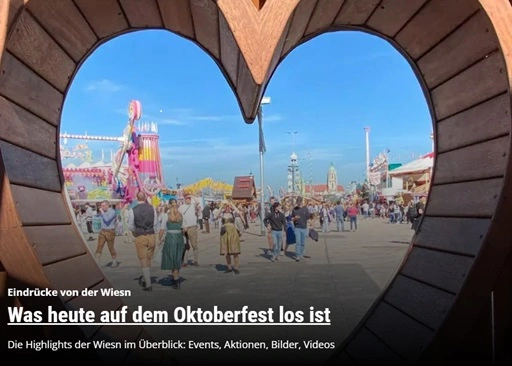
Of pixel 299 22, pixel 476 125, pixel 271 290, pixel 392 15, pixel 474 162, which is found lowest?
pixel 271 290

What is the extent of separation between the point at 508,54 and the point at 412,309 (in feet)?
5.11

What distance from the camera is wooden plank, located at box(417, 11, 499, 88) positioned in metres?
2.35

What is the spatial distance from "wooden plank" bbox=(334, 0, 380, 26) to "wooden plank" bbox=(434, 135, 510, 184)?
0.98 m

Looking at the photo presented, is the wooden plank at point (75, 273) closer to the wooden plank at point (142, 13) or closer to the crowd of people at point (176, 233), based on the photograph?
the wooden plank at point (142, 13)

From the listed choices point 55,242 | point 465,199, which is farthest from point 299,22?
point 55,242

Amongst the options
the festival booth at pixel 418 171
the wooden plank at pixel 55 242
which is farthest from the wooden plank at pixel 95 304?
the festival booth at pixel 418 171

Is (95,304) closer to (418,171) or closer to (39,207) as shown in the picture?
(39,207)

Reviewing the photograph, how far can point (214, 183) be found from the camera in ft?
99.8

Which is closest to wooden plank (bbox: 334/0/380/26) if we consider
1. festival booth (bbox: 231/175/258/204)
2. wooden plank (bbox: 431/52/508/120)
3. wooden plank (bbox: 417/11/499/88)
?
wooden plank (bbox: 417/11/499/88)

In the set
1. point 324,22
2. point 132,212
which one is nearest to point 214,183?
point 132,212

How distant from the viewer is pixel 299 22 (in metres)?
2.54

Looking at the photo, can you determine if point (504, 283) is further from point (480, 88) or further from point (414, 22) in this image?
point (414, 22)

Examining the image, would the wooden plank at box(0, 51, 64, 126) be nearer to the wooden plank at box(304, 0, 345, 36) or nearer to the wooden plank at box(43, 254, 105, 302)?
the wooden plank at box(43, 254, 105, 302)

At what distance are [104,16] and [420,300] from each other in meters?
2.47
